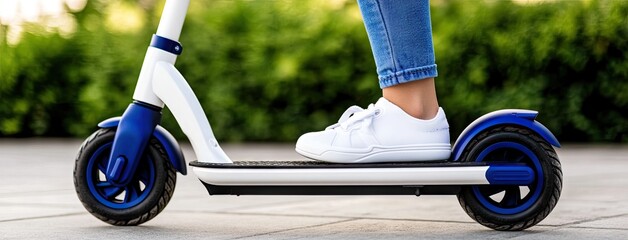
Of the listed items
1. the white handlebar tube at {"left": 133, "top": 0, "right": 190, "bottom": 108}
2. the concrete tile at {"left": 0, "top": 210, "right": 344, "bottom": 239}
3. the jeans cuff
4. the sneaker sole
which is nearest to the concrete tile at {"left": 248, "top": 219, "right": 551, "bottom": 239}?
the concrete tile at {"left": 0, "top": 210, "right": 344, "bottom": 239}

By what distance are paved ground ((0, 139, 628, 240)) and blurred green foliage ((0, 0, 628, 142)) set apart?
330 centimetres

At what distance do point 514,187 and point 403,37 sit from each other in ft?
1.77

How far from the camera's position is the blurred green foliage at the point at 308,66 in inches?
349

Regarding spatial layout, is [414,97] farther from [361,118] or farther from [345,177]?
[345,177]

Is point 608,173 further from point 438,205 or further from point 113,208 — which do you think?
point 113,208

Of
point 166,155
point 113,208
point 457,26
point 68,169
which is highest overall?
point 457,26

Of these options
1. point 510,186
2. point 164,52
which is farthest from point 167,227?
point 510,186

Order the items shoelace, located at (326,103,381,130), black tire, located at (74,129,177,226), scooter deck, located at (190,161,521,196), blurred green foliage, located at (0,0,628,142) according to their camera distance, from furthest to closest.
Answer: blurred green foliage, located at (0,0,628,142) < black tire, located at (74,129,177,226) < shoelace, located at (326,103,381,130) < scooter deck, located at (190,161,521,196)

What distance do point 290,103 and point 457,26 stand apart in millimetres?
1780

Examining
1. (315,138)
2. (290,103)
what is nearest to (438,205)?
(315,138)

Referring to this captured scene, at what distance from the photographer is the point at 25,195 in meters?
4.66

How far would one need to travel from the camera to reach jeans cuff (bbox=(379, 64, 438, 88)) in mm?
2938

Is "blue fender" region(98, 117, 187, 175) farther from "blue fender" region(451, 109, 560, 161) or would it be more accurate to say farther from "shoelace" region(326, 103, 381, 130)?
"blue fender" region(451, 109, 560, 161)

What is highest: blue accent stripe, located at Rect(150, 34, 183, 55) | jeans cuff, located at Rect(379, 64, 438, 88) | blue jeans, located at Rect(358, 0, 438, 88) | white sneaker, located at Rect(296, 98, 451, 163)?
blue jeans, located at Rect(358, 0, 438, 88)
